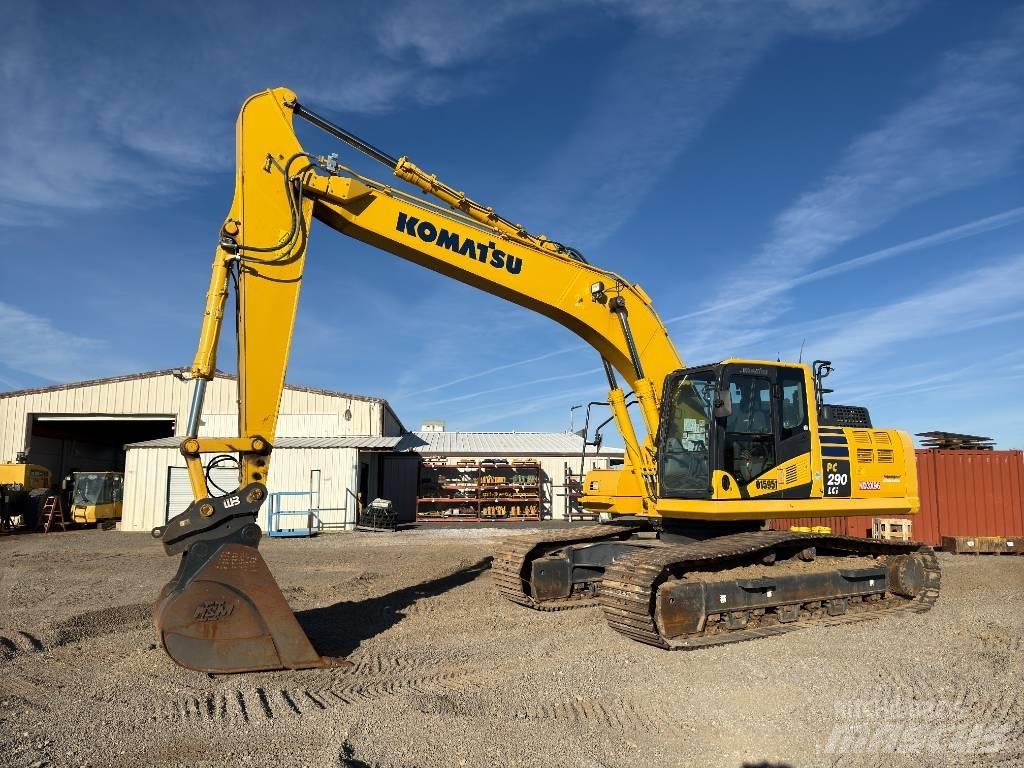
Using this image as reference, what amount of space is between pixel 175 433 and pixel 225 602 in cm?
2948

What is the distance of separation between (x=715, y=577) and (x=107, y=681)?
5.95 meters

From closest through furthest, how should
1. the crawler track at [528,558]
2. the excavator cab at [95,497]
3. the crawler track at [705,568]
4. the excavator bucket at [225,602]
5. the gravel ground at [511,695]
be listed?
the gravel ground at [511,695], the excavator bucket at [225,602], the crawler track at [705,568], the crawler track at [528,558], the excavator cab at [95,497]

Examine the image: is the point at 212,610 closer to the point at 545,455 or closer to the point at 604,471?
the point at 604,471

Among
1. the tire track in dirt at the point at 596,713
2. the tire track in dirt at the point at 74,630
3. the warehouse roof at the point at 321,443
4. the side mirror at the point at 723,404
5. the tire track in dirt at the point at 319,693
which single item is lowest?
the tire track in dirt at the point at 596,713

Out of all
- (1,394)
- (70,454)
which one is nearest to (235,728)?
(1,394)

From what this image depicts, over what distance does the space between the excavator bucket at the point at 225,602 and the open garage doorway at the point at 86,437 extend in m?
27.4

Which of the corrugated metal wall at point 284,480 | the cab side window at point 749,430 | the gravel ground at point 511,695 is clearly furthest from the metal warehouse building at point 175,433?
the cab side window at point 749,430

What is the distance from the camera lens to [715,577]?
8.11 meters

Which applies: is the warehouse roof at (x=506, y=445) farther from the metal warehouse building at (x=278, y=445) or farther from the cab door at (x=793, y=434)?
Answer: the cab door at (x=793, y=434)

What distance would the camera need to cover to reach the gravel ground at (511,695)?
4953 mm

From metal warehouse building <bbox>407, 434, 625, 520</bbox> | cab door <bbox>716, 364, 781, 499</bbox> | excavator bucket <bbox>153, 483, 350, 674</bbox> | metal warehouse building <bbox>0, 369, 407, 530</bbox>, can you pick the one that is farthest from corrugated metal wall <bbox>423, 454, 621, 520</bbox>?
excavator bucket <bbox>153, 483, 350, 674</bbox>

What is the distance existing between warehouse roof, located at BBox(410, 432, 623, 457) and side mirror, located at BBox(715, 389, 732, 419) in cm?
2397

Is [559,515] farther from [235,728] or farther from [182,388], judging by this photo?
[235,728]

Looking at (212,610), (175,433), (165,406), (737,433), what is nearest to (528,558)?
(737,433)
